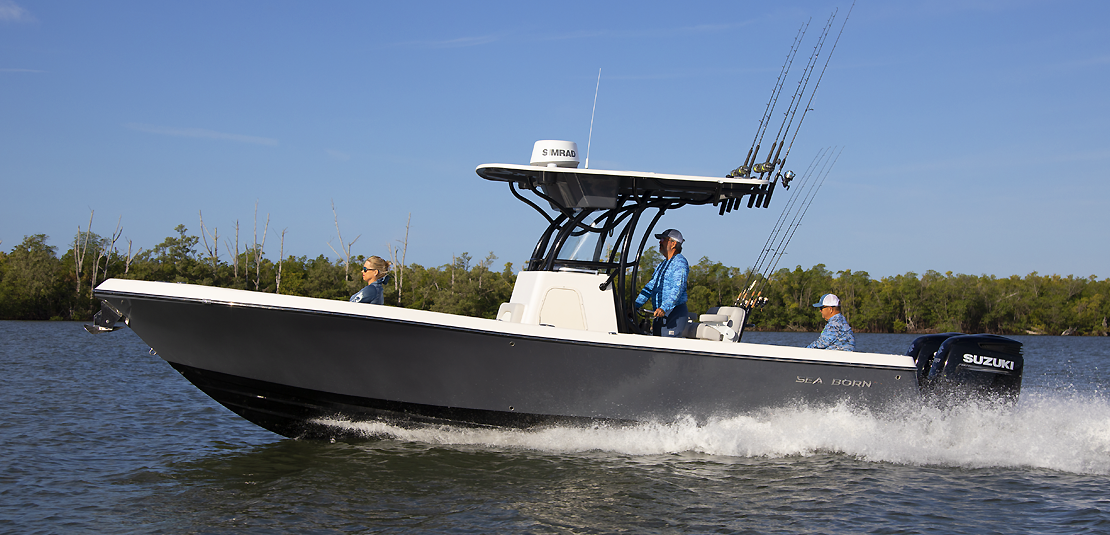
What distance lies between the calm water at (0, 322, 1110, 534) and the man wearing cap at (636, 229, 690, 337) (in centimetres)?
84

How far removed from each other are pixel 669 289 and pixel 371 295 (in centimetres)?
233

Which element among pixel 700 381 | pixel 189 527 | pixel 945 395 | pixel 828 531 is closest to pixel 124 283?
pixel 189 527

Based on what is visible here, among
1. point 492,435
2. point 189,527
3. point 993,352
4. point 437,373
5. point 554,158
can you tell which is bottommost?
point 189,527

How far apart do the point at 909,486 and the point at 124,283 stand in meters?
5.70

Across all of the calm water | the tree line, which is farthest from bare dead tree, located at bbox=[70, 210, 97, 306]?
the calm water

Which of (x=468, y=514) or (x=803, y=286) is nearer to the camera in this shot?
(x=468, y=514)

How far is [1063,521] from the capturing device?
191 inches

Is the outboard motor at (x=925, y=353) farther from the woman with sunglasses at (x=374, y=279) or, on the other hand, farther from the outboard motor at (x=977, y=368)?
the woman with sunglasses at (x=374, y=279)

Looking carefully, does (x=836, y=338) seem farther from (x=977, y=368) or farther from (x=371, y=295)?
(x=371, y=295)

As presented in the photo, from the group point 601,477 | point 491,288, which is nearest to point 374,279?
point 601,477

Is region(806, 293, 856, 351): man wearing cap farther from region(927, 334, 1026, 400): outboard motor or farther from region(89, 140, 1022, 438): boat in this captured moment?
region(927, 334, 1026, 400): outboard motor

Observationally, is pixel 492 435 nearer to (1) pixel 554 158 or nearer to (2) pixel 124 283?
(1) pixel 554 158

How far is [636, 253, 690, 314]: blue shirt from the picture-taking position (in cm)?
630

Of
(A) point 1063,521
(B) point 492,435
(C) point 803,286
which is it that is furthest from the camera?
(C) point 803,286
